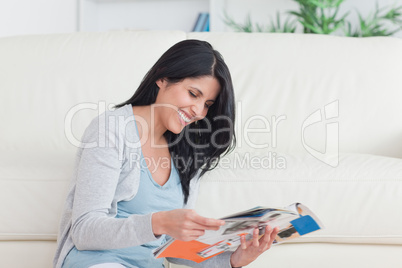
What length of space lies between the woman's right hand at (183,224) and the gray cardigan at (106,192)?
0.07 feet

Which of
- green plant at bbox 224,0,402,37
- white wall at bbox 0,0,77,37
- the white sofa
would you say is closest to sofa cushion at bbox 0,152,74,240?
the white sofa

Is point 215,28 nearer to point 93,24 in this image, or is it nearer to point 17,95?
point 93,24

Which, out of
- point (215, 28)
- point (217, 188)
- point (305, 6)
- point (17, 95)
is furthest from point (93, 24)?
point (217, 188)

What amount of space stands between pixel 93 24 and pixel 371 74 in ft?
7.91

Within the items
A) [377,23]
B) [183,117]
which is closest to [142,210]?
[183,117]

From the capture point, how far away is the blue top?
979 mm

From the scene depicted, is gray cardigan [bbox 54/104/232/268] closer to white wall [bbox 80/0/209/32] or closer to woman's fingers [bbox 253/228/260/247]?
woman's fingers [bbox 253/228/260/247]

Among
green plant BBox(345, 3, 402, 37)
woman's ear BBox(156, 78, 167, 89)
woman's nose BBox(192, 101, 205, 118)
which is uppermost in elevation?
green plant BBox(345, 3, 402, 37)

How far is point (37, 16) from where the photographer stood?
3.16 m

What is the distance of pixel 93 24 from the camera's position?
3.61m

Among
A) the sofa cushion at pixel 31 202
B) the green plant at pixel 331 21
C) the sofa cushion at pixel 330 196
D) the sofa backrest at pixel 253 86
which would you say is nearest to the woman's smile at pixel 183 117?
the sofa cushion at pixel 330 196

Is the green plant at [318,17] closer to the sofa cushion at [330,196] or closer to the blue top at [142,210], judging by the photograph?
the sofa cushion at [330,196]

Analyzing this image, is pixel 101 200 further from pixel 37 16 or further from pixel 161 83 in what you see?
pixel 37 16

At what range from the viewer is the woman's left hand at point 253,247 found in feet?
3.09
